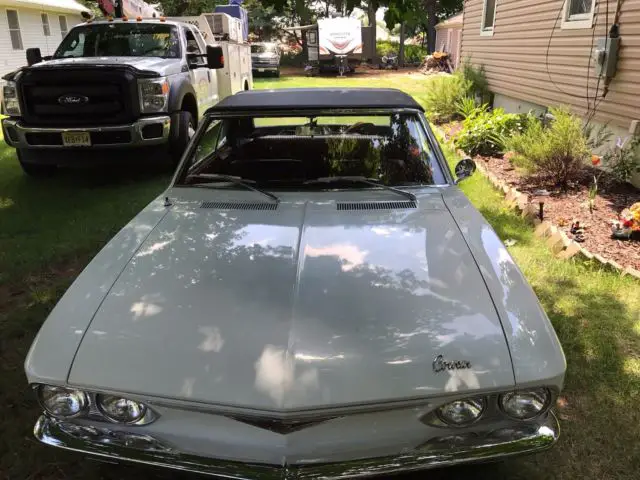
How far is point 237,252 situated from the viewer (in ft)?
8.32

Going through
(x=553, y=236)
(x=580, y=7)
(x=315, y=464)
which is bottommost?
(x=553, y=236)

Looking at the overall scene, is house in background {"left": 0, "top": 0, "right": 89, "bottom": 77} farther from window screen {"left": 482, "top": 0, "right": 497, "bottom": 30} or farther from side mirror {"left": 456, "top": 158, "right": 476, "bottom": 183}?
side mirror {"left": 456, "top": 158, "right": 476, "bottom": 183}

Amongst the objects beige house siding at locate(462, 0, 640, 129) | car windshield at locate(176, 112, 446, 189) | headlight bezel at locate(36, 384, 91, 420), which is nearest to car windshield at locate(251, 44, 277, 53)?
beige house siding at locate(462, 0, 640, 129)

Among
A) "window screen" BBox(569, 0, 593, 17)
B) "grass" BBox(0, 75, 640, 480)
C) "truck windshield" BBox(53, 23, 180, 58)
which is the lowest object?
"grass" BBox(0, 75, 640, 480)

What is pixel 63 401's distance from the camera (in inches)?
75.4

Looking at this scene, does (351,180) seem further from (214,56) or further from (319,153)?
(214,56)

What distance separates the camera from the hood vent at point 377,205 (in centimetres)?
296

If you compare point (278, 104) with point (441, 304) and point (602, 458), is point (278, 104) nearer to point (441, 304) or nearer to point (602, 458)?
point (441, 304)

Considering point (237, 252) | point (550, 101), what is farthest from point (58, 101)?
point (550, 101)

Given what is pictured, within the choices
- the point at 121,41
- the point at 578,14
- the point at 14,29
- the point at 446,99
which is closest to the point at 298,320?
the point at 121,41

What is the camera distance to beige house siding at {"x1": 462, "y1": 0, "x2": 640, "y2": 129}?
6316 millimetres

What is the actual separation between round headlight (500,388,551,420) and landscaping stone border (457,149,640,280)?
8.83 feet

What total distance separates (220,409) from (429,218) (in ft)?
5.07

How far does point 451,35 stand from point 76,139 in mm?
28929
